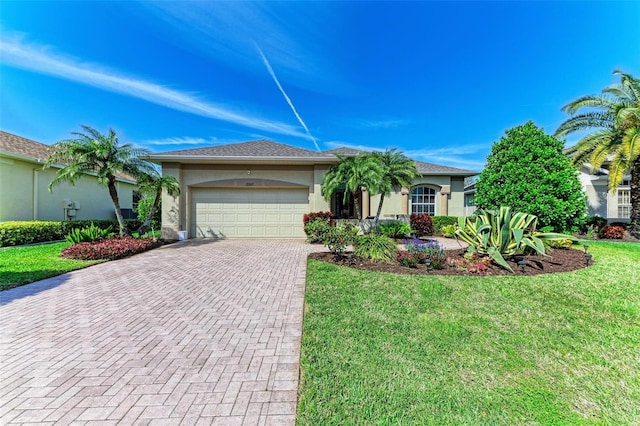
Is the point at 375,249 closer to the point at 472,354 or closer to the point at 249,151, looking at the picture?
the point at 472,354

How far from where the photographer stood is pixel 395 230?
12.5m

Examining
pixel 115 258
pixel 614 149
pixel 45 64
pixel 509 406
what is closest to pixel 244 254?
pixel 115 258

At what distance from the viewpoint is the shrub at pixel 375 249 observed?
7.21m

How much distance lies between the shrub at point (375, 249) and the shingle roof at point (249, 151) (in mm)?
6835

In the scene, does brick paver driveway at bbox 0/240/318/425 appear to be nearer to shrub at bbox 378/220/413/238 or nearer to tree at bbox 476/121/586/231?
shrub at bbox 378/220/413/238

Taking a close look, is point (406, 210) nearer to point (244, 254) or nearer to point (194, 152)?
point (244, 254)

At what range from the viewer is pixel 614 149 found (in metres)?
11.9

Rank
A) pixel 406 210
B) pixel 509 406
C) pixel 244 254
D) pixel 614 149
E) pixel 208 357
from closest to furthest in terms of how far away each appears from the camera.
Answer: pixel 509 406 → pixel 208 357 → pixel 244 254 → pixel 614 149 → pixel 406 210

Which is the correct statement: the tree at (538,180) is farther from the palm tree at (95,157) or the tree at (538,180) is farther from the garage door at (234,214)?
the palm tree at (95,157)

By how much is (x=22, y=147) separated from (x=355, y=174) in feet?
52.7

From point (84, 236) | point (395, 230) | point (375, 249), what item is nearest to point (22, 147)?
point (84, 236)

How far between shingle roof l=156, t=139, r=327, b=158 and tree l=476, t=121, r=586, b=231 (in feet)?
26.3

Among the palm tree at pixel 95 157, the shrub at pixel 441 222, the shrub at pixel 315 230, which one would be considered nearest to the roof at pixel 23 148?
the palm tree at pixel 95 157

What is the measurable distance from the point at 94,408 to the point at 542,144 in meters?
13.7
